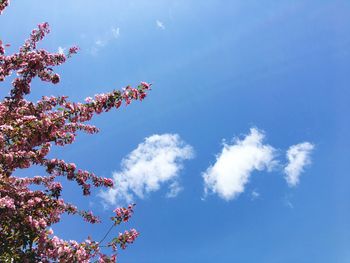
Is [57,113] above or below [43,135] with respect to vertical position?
above

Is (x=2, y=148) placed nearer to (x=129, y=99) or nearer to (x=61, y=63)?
(x=129, y=99)

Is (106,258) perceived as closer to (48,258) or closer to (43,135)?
(48,258)

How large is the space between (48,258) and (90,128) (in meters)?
3.67

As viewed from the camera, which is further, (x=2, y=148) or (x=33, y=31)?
(x=33, y=31)

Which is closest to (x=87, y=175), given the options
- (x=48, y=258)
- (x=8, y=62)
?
(x=48, y=258)

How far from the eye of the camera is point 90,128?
33.8ft

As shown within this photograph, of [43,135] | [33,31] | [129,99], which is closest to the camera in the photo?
[43,135]

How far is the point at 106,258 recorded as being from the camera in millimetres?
9570

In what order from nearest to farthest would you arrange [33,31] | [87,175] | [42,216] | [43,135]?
[43,135] < [42,216] < [87,175] < [33,31]

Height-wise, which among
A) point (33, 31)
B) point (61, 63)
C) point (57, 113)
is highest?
point (33, 31)

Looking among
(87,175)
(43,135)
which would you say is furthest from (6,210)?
(87,175)

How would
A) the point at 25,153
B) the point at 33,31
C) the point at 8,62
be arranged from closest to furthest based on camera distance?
the point at 25,153, the point at 8,62, the point at 33,31

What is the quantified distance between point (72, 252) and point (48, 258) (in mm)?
466

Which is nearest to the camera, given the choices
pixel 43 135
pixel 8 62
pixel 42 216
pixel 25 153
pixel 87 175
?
pixel 43 135
